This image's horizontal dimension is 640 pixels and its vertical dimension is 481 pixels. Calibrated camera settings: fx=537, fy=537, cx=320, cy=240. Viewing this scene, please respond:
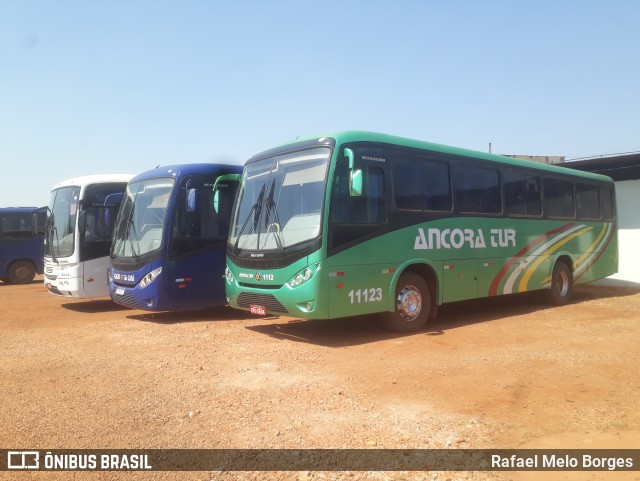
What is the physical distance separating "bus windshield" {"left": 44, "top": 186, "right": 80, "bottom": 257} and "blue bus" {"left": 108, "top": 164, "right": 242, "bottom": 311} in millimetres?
1537

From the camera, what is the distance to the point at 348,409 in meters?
5.10

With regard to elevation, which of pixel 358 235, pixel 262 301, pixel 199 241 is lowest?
pixel 262 301

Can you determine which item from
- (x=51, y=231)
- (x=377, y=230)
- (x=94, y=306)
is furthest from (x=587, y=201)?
(x=51, y=231)

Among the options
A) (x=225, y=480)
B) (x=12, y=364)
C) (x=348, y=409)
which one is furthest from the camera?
(x=12, y=364)

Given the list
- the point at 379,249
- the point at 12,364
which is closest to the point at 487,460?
the point at 379,249

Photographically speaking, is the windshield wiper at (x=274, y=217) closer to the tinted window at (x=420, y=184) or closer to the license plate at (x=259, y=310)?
the license plate at (x=259, y=310)

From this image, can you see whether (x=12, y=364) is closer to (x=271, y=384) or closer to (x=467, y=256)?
(x=271, y=384)

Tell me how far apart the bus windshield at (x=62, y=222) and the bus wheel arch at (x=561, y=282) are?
36.9ft

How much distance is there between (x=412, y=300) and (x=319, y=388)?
3.79 m

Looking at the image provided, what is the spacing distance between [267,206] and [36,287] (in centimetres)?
1326

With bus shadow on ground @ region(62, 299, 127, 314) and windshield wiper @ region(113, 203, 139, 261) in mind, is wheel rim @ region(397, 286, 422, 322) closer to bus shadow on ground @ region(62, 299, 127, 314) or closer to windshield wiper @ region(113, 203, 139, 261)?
windshield wiper @ region(113, 203, 139, 261)

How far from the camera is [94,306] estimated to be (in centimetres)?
1343

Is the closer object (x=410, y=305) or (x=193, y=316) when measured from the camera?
(x=410, y=305)

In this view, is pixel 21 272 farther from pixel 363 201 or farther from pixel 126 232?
pixel 363 201
